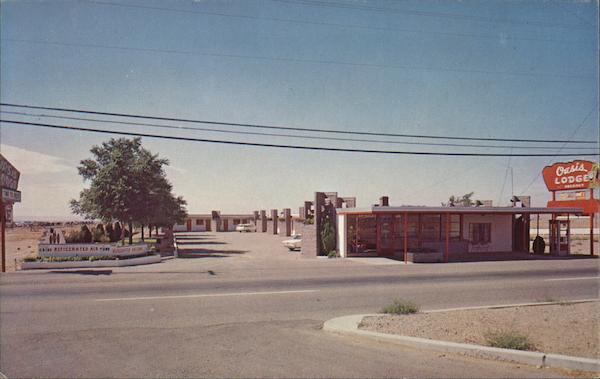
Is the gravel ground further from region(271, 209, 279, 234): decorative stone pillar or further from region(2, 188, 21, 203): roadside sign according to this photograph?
region(271, 209, 279, 234): decorative stone pillar

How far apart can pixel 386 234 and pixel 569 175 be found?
13.0 metres

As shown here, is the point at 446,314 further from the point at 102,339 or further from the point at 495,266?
the point at 495,266

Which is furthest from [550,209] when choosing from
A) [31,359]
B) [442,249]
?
[31,359]

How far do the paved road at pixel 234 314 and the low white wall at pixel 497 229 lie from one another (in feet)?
29.0

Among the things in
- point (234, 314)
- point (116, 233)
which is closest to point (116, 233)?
point (116, 233)

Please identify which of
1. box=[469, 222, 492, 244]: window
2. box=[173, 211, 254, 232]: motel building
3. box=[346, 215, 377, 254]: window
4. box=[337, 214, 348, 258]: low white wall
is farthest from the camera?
box=[173, 211, 254, 232]: motel building

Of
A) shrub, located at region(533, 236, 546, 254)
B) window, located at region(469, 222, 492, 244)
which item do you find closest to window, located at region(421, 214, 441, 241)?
window, located at region(469, 222, 492, 244)

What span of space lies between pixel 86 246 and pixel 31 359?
1814 centimetres

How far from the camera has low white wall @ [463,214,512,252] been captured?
30605 millimetres

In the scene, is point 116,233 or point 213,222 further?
point 213,222

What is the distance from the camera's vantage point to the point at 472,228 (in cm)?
3077

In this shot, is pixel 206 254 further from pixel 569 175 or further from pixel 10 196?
pixel 569 175

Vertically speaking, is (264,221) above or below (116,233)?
below

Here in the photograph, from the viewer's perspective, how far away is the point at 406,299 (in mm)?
12812
